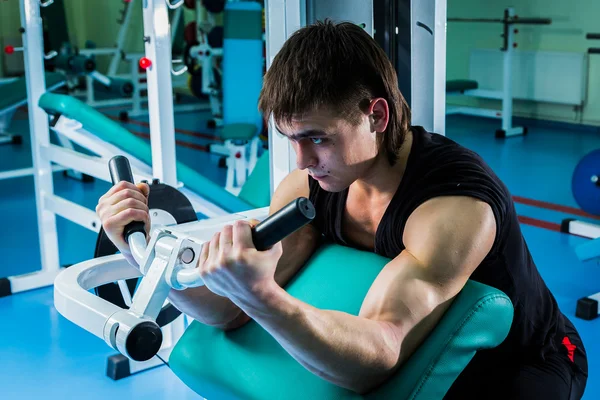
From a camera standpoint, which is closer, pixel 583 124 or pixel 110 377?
pixel 110 377

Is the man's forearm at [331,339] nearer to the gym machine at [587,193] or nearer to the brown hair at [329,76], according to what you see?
the brown hair at [329,76]

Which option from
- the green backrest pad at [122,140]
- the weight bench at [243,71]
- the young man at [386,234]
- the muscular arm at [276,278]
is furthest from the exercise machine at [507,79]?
the young man at [386,234]

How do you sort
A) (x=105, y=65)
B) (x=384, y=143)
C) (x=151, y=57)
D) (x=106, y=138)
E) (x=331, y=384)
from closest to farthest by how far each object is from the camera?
(x=331, y=384) → (x=384, y=143) → (x=151, y=57) → (x=106, y=138) → (x=105, y=65)

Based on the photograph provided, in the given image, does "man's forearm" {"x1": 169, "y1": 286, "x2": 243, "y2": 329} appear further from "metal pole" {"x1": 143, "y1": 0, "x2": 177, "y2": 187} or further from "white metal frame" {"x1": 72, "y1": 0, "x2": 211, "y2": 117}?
"white metal frame" {"x1": 72, "y1": 0, "x2": 211, "y2": 117}

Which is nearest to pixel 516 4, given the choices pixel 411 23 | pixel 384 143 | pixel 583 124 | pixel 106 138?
pixel 583 124

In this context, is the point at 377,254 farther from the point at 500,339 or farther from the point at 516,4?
the point at 516,4

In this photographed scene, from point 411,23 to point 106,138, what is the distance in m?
1.56

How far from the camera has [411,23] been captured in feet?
6.16

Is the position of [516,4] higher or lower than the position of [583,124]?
higher

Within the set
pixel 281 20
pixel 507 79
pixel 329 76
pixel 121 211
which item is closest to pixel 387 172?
pixel 329 76

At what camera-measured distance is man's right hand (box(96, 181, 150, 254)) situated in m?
1.29

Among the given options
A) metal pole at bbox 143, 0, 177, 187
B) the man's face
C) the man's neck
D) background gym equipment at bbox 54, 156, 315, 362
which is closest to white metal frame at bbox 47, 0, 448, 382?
background gym equipment at bbox 54, 156, 315, 362

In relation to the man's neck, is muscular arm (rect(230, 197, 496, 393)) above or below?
below

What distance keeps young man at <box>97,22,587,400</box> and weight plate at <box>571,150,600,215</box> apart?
2.60m
